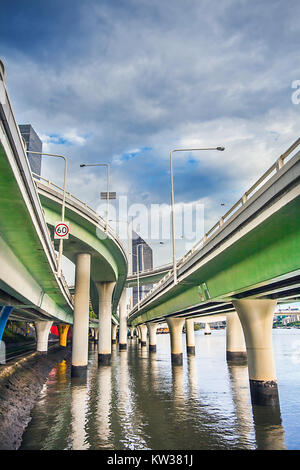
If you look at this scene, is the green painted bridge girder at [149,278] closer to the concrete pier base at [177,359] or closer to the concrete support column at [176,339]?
the concrete support column at [176,339]

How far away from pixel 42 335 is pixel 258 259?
177 ft

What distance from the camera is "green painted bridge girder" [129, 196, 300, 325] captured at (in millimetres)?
14398

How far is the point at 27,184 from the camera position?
44.0ft

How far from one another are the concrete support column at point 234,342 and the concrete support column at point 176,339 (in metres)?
7.83

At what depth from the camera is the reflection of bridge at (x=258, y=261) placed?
44.0ft

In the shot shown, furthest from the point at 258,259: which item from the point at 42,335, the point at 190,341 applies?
the point at 190,341

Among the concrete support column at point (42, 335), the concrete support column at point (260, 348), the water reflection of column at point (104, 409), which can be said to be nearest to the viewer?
the water reflection of column at point (104, 409)

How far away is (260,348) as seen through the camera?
24.6 m

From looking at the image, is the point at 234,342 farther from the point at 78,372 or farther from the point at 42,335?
the point at 42,335

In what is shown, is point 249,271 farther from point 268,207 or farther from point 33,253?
point 33,253

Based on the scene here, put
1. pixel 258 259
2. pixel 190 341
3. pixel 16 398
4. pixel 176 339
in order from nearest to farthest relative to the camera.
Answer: pixel 258 259 < pixel 16 398 < pixel 176 339 < pixel 190 341

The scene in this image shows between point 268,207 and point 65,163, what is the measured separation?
1158 inches

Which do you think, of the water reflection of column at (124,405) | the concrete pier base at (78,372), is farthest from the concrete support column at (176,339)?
the water reflection of column at (124,405)
